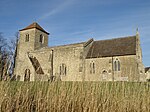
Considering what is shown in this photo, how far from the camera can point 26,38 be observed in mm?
39875

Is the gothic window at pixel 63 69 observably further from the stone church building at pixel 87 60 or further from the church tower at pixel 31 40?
the church tower at pixel 31 40

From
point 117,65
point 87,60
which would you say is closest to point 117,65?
point 117,65

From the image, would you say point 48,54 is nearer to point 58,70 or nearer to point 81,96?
point 58,70

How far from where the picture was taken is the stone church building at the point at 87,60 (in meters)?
27.2

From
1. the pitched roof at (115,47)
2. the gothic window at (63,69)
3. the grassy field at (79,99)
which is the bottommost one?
the grassy field at (79,99)

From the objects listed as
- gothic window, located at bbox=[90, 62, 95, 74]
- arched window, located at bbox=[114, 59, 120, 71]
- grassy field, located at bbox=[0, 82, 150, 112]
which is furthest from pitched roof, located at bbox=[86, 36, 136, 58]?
grassy field, located at bbox=[0, 82, 150, 112]

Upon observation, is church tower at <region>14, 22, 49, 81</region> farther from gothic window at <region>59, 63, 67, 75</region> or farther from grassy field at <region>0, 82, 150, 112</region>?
grassy field at <region>0, 82, 150, 112</region>

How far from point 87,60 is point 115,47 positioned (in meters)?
5.58

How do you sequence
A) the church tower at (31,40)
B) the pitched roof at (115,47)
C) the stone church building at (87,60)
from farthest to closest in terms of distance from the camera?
the church tower at (31,40) → the pitched roof at (115,47) → the stone church building at (87,60)

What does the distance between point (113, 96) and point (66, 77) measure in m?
26.0

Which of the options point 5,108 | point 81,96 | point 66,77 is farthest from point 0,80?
point 66,77

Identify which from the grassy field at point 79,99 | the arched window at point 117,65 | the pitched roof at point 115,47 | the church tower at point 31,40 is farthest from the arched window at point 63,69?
the grassy field at point 79,99

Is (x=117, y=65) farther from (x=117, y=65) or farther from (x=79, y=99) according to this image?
(x=79, y=99)

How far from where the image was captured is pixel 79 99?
5285 millimetres
